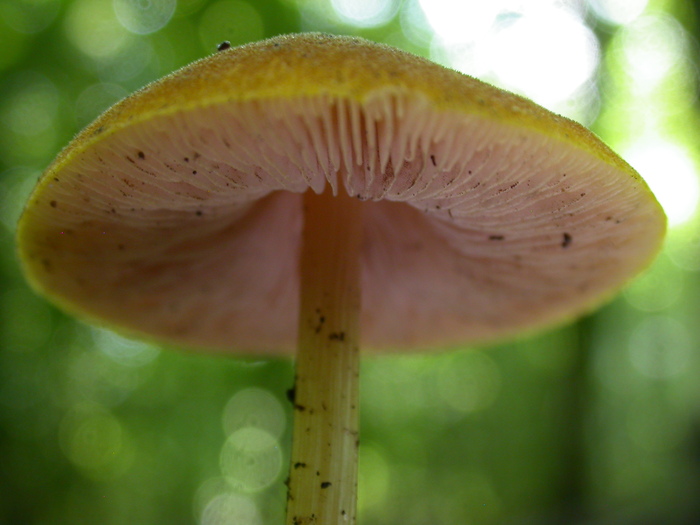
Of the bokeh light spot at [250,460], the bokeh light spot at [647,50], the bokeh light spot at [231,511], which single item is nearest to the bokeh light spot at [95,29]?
the bokeh light spot at [250,460]

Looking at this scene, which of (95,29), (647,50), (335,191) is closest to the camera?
(335,191)

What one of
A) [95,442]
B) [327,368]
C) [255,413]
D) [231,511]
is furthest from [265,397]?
[327,368]

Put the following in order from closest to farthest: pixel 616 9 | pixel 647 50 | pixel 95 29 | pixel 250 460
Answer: pixel 95 29, pixel 616 9, pixel 647 50, pixel 250 460

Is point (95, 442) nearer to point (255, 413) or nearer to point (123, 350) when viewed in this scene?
point (123, 350)

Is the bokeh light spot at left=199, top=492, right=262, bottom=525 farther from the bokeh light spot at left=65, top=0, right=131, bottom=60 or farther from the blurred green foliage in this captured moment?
the bokeh light spot at left=65, top=0, right=131, bottom=60

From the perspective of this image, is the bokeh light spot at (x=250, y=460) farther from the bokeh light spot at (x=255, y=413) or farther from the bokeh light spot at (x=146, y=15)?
the bokeh light spot at (x=146, y=15)

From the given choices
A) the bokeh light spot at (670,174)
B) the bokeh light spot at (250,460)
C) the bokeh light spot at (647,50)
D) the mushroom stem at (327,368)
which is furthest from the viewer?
the bokeh light spot at (250,460)
